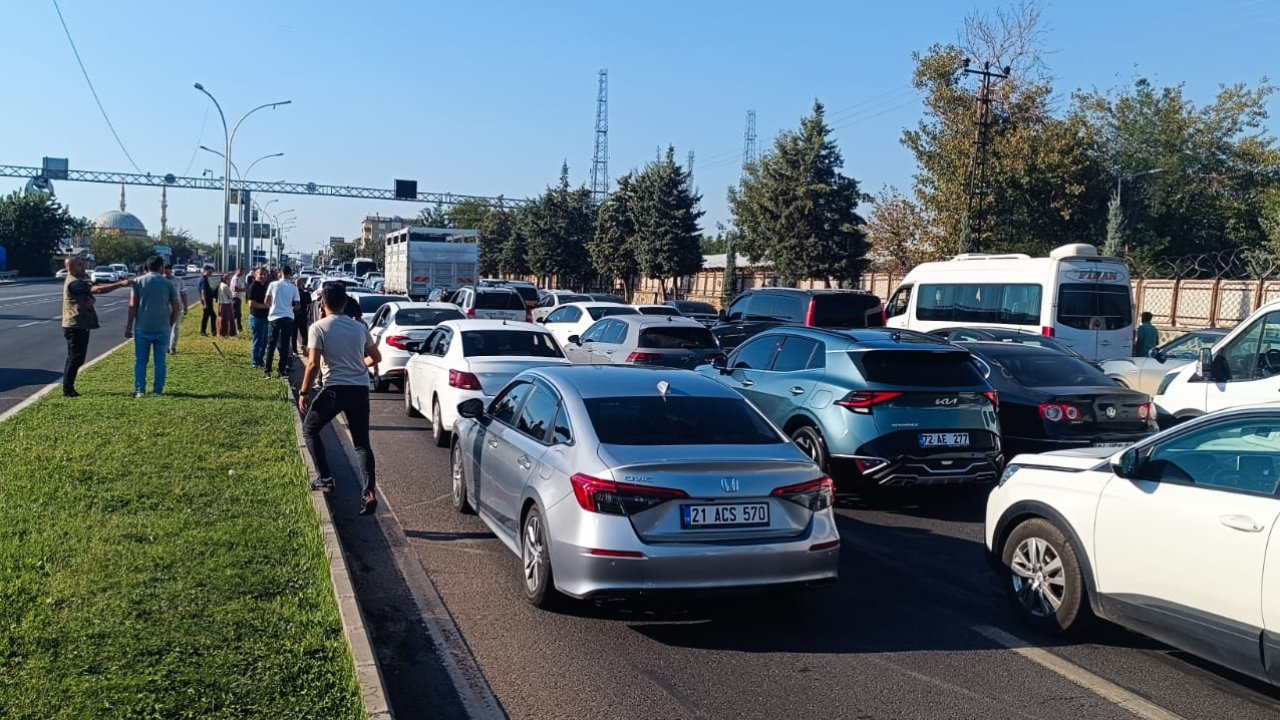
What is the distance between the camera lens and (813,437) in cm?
977

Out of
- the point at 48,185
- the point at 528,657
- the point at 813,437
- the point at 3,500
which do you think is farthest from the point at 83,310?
the point at 48,185

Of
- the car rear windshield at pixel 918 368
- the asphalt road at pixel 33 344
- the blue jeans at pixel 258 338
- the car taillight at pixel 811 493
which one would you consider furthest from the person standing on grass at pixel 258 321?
the car taillight at pixel 811 493

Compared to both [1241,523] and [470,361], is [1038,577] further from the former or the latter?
[470,361]

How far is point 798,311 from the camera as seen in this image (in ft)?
68.1

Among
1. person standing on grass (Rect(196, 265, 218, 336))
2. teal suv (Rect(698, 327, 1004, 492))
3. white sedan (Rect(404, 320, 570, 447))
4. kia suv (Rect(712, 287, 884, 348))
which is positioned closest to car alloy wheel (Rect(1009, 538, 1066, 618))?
teal suv (Rect(698, 327, 1004, 492))

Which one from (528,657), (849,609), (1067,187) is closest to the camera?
(528,657)

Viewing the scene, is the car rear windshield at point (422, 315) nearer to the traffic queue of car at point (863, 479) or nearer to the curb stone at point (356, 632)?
the traffic queue of car at point (863, 479)

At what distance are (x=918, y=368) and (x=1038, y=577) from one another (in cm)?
359

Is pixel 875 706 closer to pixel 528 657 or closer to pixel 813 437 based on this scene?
pixel 528 657

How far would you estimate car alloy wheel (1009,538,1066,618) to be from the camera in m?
6.13

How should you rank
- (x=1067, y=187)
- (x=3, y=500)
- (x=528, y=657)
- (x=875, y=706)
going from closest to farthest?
(x=875, y=706) < (x=528, y=657) < (x=3, y=500) < (x=1067, y=187)

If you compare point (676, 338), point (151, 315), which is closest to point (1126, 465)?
point (676, 338)

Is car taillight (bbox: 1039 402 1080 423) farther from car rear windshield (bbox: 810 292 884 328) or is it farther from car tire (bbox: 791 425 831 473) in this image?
car rear windshield (bbox: 810 292 884 328)

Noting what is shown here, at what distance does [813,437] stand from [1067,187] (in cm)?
3906
